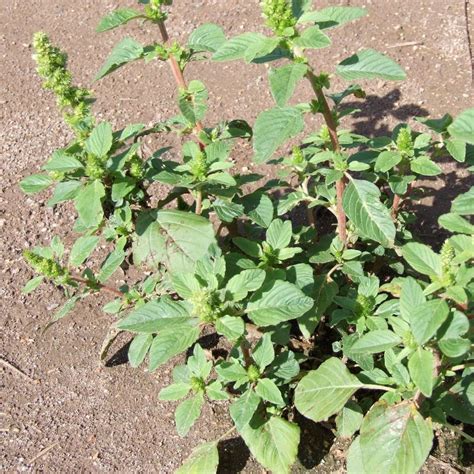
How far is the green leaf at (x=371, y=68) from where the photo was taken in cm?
193

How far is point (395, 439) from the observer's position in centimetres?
209

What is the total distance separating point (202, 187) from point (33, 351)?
138 cm

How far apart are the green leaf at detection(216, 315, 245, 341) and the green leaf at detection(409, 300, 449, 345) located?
1.57 feet

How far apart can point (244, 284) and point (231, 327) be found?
5.9 inches

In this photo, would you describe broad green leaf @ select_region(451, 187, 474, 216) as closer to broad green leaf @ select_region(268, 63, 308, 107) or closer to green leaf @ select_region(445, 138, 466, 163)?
green leaf @ select_region(445, 138, 466, 163)

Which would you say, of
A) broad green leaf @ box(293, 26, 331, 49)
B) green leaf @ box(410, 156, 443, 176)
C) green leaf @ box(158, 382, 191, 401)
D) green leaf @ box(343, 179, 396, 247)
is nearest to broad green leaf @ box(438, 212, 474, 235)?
green leaf @ box(343, 179, 396, 247)

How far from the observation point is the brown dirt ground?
2746mm

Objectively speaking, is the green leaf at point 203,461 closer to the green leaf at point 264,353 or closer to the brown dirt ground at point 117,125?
the brown dirt ground at point 117,125

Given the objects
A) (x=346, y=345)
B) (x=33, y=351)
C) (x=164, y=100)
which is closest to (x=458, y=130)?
(x=346, y=345)

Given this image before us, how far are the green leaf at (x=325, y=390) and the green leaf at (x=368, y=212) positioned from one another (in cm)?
53

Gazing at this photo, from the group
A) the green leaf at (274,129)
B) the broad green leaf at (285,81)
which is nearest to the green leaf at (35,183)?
the green leaf at (274,129)

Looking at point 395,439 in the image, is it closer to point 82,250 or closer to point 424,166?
point 424,166

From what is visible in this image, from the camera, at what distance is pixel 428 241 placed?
3189mm

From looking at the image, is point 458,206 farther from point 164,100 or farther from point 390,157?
point 164,100
